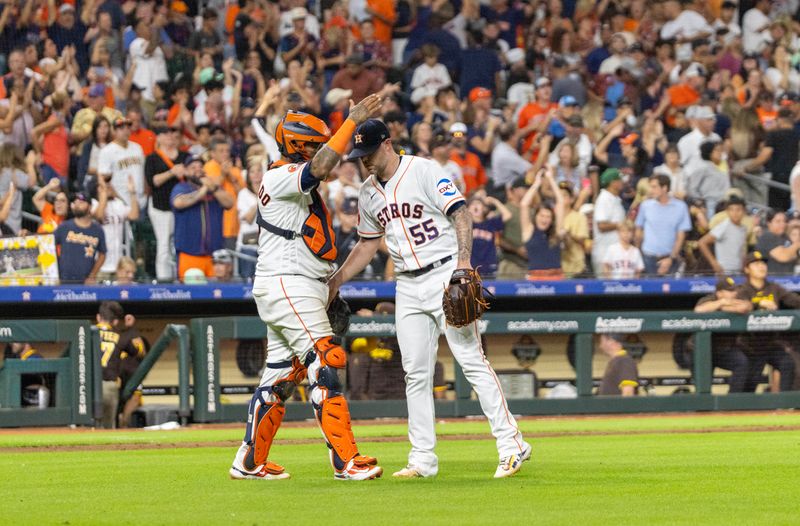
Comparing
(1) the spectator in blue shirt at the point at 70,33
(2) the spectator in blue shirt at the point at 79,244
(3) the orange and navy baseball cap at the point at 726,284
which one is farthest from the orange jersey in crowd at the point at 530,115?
(2) the spectator in blue shirt at the point at 79,244

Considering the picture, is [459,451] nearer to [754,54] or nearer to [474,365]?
[474,365]

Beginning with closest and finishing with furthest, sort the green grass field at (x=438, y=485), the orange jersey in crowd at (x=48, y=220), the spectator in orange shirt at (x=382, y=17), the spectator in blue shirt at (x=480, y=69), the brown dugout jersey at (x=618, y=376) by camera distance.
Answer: the green grass field at (x=438, y=485) → the brown dugout jersey at (x=618, y=376) → the orange jersey in crowd at (x=48, y=220) → the spectator in blue shirt at (x=480, y=69) → the spectator in orange shirt at (x=382, y=17)

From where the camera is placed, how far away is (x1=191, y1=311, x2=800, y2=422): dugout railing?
14758 millimetres

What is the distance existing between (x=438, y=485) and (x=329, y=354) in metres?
0.94

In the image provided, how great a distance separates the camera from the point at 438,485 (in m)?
7.55

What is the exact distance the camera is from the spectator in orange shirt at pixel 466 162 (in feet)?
56.1

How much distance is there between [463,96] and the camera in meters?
20.3

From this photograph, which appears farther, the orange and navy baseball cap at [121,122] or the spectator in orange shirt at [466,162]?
the spectator in orange shirt at [466,162]

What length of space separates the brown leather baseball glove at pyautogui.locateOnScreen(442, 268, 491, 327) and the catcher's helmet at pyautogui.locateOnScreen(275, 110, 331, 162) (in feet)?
3.65

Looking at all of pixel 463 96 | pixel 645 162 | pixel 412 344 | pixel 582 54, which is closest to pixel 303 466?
pixel 412 344

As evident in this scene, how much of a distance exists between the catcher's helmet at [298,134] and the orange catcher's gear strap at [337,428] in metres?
1.42

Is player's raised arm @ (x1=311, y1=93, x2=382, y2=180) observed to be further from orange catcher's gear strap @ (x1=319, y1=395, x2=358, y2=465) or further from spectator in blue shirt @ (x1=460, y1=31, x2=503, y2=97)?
spectator in blue shirt @ (x1=460, y1=31, x2=503, y2=97)

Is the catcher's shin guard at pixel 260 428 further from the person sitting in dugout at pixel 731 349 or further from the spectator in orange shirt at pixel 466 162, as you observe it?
the spectator in orange shirt at pixel 466 162

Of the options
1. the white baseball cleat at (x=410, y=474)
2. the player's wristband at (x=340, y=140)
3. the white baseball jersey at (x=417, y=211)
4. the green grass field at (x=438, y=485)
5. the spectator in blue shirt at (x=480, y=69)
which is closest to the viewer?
the green grass field at (x=438, y=485)
